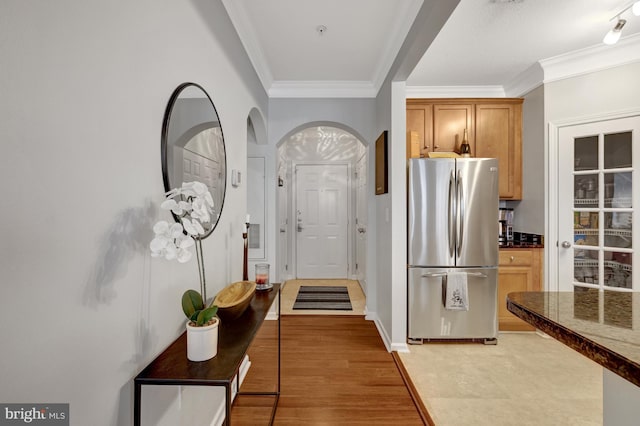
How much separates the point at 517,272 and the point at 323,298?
234 cm

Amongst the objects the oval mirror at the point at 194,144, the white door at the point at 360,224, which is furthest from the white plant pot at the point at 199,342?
the white door at the point at 360,224

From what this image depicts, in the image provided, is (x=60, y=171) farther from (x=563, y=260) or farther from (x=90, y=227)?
(x=563, y=260)

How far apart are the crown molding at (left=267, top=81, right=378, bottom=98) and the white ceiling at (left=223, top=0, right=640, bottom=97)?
0.05ft

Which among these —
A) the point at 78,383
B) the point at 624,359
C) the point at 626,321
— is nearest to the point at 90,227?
the point at 78,383

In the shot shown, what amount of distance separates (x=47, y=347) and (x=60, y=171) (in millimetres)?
380

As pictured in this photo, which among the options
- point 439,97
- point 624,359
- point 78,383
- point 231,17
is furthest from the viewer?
point 439,97

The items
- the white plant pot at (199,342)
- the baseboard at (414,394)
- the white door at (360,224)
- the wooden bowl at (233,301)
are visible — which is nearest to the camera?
the white plant pot at (199,342)

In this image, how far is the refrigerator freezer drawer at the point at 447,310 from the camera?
2.75 m

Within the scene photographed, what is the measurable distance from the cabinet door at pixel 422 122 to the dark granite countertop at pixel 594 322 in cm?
241

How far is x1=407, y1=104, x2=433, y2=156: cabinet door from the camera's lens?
10.6ft

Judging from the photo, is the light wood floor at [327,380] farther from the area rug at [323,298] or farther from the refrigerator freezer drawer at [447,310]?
the area rug at [323,298]

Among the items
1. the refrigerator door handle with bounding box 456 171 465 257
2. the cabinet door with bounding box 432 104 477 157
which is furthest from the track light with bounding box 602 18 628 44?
the refrigerator door handle with bounding box 456 171 465 257

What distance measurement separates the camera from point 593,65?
8.79ft

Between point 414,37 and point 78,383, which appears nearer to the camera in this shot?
point 78,383
